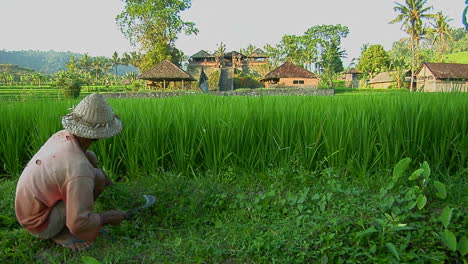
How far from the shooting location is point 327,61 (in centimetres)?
4703

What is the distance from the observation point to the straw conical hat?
1.68 m

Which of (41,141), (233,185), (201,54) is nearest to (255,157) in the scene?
(233,185)

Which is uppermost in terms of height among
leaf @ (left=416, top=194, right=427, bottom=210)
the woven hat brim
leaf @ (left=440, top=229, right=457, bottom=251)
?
the woven hat brim

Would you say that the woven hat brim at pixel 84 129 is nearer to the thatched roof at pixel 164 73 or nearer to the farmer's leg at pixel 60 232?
the farmer's leg at pixel 60 232

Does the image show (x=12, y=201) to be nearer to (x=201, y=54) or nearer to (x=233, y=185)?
(x=233, y=185)

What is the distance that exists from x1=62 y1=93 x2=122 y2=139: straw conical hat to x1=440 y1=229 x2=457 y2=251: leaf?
1697 millimetres

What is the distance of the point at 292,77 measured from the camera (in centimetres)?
3120

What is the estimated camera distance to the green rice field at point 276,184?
166cm

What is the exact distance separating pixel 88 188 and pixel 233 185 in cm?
120

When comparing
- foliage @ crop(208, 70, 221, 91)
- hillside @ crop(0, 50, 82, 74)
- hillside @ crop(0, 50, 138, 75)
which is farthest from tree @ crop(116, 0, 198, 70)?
hillside @ crop(0, 50, 82, 74)

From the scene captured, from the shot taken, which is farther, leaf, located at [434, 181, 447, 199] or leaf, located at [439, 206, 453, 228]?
leaf, located at [434, 181, 447, 199]

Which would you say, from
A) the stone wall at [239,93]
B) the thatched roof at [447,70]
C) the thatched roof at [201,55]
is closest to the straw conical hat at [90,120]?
the stone wall at [239,93]

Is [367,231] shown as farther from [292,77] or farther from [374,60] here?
[374,60]

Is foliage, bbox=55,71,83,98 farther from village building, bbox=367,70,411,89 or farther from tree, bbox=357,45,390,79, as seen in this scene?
tree, bbox=357,45,390,79
